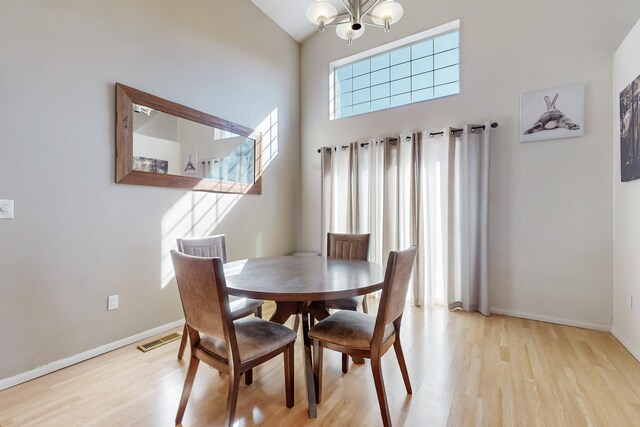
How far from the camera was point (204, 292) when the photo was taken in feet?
4.43

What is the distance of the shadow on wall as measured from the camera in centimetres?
271

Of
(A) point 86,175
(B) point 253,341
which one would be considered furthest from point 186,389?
(A) point 86,175

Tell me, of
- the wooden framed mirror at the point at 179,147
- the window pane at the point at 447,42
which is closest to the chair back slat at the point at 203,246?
the wooden framed mirror at the point at 179,147

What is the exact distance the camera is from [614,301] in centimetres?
259

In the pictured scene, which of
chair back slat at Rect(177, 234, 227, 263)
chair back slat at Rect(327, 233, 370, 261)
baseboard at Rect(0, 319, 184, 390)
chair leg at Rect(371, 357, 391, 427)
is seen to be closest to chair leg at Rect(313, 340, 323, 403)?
chair leg at Rect(371, 357, 391, 427)

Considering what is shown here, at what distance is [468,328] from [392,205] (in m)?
1.57

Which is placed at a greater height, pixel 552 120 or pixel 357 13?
pixel 357 13

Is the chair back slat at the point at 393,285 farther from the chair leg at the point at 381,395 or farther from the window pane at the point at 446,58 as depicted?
the window pane at the point at 446,58

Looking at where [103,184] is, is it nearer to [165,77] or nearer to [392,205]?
[165,77]

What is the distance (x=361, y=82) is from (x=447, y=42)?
1.15 m

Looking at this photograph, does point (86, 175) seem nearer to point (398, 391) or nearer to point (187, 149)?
point (187, 149)

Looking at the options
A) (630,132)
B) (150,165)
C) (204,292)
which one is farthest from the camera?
(150,165)

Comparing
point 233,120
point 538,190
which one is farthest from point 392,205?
point 233,120

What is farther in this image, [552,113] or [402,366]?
[552,113]
